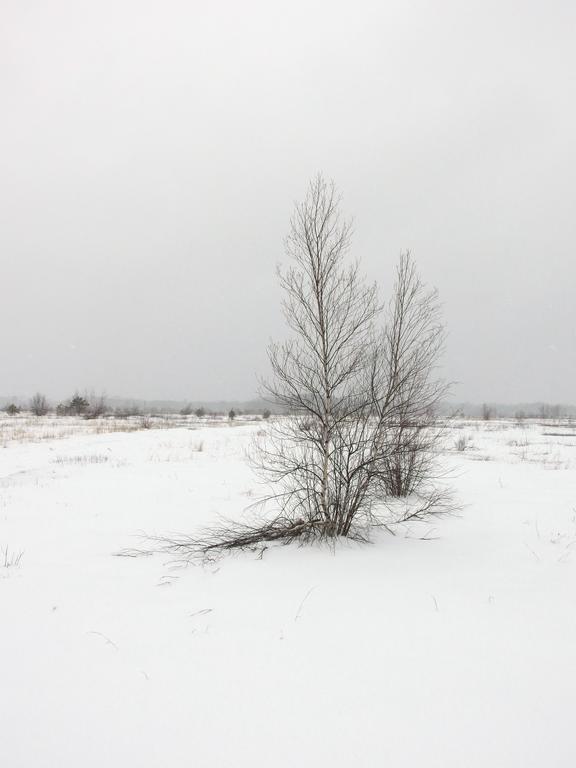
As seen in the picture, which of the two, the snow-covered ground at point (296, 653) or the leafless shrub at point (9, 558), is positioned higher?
the snow-covered ground at point (296, 653)

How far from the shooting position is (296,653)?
262cm

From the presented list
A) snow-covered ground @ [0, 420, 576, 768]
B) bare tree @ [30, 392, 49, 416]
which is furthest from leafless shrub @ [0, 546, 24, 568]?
bare tree @ [30, 392, 49, 416]

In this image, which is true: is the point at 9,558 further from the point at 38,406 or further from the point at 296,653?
the point at 38,406

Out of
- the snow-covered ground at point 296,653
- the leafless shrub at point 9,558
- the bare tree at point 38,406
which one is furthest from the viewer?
the bare tree at point 38,406

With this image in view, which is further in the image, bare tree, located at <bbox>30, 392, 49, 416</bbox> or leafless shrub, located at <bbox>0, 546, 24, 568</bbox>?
bare tree, located at <bbox>30, 392, 49, 416</bbox>

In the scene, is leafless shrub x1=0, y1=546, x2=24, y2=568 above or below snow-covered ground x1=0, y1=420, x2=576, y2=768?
below

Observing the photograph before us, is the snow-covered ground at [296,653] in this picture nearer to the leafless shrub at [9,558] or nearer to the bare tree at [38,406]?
the leafless shrub at [9,558]

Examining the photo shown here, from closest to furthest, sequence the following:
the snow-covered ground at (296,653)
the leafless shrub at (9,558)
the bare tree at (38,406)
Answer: the snow-covered ground at (296,653) → the leafless shrub at (9,558) → the bare tree at (38,406)

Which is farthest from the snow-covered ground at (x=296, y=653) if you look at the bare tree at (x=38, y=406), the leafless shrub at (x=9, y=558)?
the bare tree at (x=38, y=406)

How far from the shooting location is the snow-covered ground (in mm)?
1948

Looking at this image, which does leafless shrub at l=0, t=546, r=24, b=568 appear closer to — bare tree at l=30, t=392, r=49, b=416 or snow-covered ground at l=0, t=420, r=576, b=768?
snow-covered ground at l=0, t=420, r=576, b=768

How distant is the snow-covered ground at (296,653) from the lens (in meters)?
1.95

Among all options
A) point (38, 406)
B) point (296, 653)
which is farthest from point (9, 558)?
point (38, 406)

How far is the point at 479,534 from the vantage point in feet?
17.1
